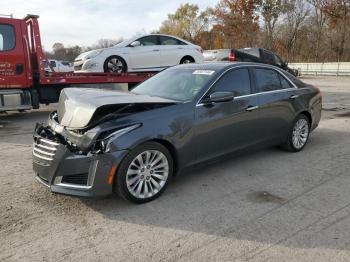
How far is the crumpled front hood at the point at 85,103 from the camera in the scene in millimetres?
4121

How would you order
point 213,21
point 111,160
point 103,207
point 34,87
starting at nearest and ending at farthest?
1. point 111,160
2. point 103,207
3. point 34,87
4. point 213,21

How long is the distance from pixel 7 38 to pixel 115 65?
10.3 feet

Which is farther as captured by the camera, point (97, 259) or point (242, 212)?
point (242, 212)

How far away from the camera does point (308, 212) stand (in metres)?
4.03

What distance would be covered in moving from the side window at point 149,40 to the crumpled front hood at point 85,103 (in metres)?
7.06

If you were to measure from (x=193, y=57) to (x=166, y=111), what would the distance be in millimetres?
8481

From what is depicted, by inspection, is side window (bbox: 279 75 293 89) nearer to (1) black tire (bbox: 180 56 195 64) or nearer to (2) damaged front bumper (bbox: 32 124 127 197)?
(2) damaged front bumper (bbox: 32 124 127 197)

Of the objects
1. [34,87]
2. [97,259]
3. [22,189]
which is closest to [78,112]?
[22,189]

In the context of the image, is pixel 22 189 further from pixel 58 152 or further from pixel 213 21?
Answer: pixel 213 21

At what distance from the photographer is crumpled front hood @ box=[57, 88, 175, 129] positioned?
412 cm

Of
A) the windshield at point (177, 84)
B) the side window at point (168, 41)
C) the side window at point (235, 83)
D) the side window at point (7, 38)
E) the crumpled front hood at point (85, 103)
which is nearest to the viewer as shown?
the crumpled front hood at point (85, 103)

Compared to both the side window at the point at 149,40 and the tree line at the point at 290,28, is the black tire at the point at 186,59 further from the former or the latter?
the tree line at the point at 290,28

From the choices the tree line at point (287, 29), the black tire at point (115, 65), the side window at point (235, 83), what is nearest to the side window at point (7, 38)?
the black tire at point (115, 65)

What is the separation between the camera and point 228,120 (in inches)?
199
